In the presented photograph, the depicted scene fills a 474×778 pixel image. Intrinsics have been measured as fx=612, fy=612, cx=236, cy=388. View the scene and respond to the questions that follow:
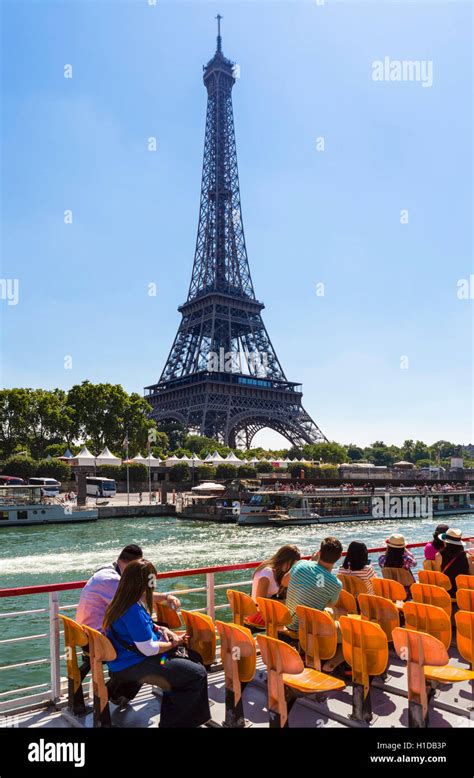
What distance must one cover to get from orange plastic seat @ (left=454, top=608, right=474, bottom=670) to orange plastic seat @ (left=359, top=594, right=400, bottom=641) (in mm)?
582

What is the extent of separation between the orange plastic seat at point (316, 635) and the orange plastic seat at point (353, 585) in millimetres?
1242

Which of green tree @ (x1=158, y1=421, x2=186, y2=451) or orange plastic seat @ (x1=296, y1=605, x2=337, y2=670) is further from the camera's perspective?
green tree @ (x1=158, y1=421, x2=186, y2=451)

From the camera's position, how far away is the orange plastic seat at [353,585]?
582 cm

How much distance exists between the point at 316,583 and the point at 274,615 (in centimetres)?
48

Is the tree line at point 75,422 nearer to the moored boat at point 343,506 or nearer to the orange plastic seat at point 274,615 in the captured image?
the moored boat at point 343,506

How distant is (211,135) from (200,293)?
93.6ft

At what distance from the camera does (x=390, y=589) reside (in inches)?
236

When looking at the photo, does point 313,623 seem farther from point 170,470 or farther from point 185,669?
point 170,470

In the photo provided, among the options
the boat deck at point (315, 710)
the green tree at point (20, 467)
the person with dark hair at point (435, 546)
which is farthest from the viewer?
the green tree at point (20, 467)

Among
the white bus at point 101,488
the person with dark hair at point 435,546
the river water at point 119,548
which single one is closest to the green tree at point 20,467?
the white bus at point 101,488

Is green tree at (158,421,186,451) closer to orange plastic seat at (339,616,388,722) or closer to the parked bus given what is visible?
the parked bus

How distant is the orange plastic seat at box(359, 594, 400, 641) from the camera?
5.18 meters

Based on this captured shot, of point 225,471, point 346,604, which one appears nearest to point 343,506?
point 225,471

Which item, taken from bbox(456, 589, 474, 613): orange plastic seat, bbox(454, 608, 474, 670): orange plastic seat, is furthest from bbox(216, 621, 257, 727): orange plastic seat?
bbox(456, 589, 474, 613): orange plastic seat
